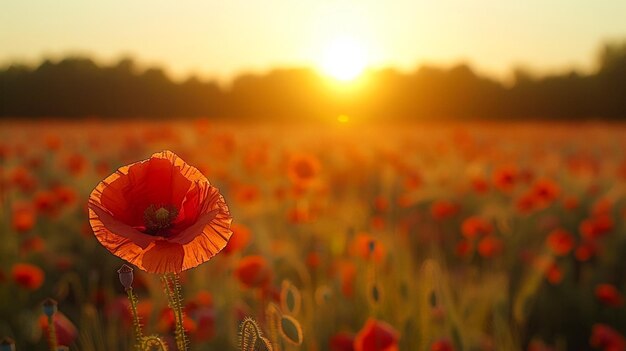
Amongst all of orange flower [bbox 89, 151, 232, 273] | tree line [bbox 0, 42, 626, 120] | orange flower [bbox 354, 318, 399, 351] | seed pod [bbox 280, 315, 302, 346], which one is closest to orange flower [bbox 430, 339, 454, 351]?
orange flower [bbox 354, 318, 399, 351]

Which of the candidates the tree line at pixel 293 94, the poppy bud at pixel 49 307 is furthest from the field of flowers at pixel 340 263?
the tree line at pixel 293 94

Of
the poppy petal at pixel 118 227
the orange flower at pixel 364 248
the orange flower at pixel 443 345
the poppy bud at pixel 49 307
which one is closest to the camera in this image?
the poppy petal at pixel 118 227

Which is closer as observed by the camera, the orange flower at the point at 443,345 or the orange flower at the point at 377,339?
the orange flower at the point at 377,339

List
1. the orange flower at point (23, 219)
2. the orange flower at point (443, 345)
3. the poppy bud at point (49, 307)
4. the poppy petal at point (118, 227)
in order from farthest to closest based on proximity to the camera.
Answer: the orange flower at point (23, 219)
the orange flower at point (443, 345)
the poppy bud at point (49, 307)
the poppy petal at point (118, 227)

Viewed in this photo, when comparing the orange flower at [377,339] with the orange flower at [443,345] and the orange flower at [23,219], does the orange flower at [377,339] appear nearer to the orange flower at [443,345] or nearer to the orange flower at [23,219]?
the orange flower at [443,345]

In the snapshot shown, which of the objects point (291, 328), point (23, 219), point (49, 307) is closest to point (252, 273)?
point (291, 328)

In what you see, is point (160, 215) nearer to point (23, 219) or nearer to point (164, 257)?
point (164, 257)

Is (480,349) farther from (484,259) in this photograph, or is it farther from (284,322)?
(484,259)
